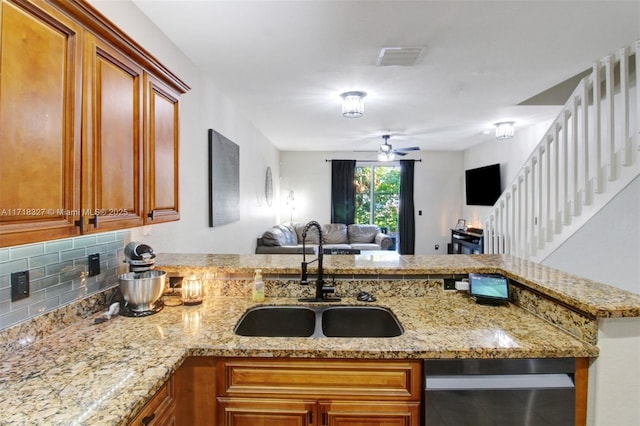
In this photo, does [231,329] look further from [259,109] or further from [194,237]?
[259,109]

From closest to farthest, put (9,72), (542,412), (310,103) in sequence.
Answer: (9,72)
(542,412)
(310,103)

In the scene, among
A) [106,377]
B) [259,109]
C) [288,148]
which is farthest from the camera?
[288,148]

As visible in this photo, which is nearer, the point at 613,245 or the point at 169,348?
the point at 169,348

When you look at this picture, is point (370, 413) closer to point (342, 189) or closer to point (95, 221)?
point (95, 221)

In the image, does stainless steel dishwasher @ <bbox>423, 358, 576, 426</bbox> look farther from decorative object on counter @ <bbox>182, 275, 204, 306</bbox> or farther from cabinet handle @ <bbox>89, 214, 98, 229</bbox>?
Result: cabinet handle @ <bbox>89, 214, 98, 229</bbox>

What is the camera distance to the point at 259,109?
4117 millimetres

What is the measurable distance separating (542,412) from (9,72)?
80.6 inches

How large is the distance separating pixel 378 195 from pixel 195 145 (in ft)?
18.5

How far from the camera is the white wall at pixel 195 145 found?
2.01m

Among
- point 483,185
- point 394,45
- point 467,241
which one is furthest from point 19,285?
point 483,185

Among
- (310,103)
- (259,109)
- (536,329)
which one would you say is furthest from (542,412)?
(259,109)

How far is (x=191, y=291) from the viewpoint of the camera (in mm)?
1808

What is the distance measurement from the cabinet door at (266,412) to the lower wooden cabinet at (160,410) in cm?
18

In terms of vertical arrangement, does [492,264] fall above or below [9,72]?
below
